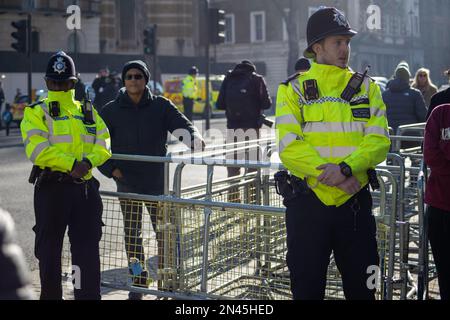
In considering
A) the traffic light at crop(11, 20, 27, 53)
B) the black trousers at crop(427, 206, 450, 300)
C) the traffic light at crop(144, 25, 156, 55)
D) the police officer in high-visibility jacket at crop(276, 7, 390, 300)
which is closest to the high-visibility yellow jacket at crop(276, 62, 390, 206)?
the police officer in high-visibility jacket at crop(276, 7, 390, 300)

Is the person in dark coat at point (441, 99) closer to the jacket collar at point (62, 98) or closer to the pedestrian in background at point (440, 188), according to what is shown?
the pedestrian in background at point (440, 188)

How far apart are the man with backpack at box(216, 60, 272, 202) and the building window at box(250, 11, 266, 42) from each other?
5463 cm

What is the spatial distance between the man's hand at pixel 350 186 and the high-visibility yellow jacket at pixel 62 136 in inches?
82.3

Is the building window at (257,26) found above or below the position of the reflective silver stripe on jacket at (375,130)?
above

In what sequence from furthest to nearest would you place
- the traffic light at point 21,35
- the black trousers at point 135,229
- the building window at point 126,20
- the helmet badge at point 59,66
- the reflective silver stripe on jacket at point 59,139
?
the building window at point 126,20
the traffic light at point 21,35
the black trousers at point 135,229
the helmet badge at point 59,66
the reflective silver stripe on jacket at point 59,139

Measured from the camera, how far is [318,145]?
13.8ft

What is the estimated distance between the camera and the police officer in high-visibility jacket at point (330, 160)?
13.6 feet

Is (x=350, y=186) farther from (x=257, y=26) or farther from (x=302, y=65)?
(x=257, y=26)

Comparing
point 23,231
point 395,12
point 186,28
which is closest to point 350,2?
point 395,12

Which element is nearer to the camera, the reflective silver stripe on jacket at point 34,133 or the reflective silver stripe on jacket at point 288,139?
the reflective silver stripe on jacket at point 288,139

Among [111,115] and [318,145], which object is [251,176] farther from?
[318,145]

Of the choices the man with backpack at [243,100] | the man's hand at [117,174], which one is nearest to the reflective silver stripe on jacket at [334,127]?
the man's hand at [117,174]

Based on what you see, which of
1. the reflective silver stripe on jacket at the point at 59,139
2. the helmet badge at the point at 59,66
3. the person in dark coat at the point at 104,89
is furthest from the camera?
the person in dark coat at the point at 104,89

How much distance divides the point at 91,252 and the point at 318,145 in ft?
6.76
